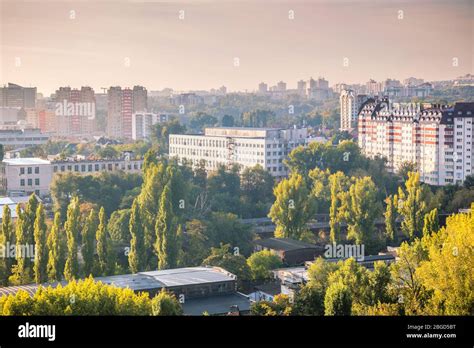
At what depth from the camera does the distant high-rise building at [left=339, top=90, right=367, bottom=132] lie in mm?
22188

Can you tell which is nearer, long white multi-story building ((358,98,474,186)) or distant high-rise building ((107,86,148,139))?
long white multi-story building ((358,98,474,186))

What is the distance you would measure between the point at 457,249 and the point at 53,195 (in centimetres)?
695

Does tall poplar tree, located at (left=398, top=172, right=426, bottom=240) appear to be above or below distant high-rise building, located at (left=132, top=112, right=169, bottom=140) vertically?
below

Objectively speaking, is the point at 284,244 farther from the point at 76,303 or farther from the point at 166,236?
the point at 76,303

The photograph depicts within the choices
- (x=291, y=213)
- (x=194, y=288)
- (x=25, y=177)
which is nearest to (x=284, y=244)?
(x=291, y=213)

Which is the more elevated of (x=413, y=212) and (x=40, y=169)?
(x=40, y=169)

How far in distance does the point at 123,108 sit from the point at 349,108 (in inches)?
245

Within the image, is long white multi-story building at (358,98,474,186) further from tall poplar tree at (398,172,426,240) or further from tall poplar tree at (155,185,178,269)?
tall poplar tree at (155,185,178,269)

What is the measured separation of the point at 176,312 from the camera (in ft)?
16.4

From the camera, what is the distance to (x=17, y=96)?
55.6ft

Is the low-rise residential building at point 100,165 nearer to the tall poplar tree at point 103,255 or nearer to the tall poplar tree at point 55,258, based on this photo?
the tall poplar tree at point 103,255

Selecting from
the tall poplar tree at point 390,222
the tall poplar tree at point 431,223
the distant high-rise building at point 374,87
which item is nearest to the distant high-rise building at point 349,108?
the distant high-rise building at point 374,87

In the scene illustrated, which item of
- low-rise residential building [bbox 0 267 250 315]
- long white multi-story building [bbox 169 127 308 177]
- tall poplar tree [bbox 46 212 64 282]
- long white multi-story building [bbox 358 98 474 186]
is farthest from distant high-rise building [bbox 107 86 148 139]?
low-rise residential building [bbox 0 267 250 315]

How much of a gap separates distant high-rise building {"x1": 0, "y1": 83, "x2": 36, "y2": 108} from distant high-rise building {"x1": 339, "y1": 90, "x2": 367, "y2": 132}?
28.8 feet
